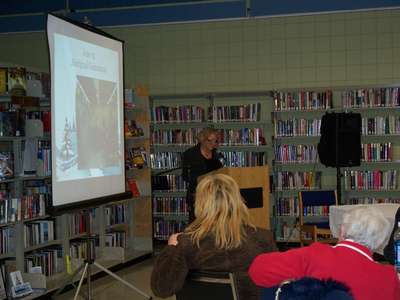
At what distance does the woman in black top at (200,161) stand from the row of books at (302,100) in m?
1.78

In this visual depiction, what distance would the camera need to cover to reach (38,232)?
5.57 m

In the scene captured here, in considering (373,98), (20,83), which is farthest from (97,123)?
(373,98)

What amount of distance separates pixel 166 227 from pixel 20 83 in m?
3.91

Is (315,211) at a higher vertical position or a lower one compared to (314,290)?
lower

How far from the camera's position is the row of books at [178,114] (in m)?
8.47

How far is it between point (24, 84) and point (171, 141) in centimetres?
347

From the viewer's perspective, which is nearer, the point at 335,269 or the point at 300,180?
the point at 335,269

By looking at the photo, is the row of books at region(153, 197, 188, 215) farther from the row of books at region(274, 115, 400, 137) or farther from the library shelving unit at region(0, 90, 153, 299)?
the row of books at region(274, 115, 400, 137)

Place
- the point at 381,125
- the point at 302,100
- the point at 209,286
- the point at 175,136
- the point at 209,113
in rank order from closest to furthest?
1. the point at 209,286
2. the point at 381,125
3. the point at 302,100
4. the point at 209,113
5. the point at 175,136

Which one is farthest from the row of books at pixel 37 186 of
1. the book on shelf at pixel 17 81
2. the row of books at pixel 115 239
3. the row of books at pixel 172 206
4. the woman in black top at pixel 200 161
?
the row of books at pixel 172 206

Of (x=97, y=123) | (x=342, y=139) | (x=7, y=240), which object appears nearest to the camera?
(x=97, y=123)

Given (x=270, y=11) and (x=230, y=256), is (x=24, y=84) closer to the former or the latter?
(x=230, y=256)

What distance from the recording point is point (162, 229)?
8.52 metres

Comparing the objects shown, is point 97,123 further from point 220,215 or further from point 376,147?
point 376,147
